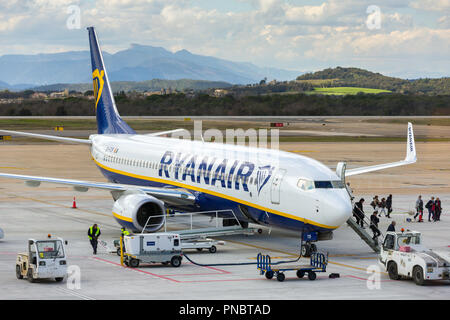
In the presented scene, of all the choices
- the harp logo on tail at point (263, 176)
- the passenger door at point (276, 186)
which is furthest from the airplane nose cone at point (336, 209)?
the harp logo on tail at point (263, 176)

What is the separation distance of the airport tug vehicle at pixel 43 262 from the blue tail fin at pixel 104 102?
2308cm

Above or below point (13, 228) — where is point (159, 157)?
above

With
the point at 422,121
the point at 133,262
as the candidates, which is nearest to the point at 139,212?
the point at 133,262

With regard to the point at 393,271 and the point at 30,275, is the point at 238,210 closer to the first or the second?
the point at 393,271

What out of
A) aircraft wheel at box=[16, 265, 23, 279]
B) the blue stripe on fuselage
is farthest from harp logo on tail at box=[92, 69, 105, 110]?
aircraft wheel at box=[16, 265, 23, 279]

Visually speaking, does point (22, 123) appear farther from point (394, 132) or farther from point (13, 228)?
point (13, 228)

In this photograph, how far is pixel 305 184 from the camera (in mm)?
33719

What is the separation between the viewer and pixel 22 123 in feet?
454

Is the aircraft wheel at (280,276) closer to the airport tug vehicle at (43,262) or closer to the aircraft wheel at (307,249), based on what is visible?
the aircraft wheel at (307,249)

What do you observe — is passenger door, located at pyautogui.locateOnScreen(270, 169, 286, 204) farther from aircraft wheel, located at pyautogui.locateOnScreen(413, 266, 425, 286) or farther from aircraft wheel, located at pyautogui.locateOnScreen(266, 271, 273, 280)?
aircraft wheel, located at pyautogui.locateOnScreen(413, 266, 425, 286)

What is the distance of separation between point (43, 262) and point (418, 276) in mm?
14338

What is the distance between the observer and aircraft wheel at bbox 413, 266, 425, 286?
2891 cm
